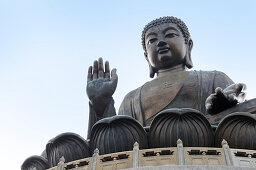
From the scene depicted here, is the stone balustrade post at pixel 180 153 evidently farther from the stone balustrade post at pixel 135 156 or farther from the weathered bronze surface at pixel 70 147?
the weathered bronze surface at pixel 70 147

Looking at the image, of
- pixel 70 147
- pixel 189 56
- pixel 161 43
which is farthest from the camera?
pixel 189 56

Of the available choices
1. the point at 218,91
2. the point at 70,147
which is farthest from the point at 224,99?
the point at 70,147

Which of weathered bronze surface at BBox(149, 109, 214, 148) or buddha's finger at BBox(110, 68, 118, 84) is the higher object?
buddha's finger at BBox(110, 68, 118, 84)

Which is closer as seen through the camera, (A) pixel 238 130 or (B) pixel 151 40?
(A) pixel 238 130

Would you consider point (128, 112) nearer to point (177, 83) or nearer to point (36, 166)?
point (177, 83)

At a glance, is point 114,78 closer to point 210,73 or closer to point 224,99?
point 224,99

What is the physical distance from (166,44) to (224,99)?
284cm

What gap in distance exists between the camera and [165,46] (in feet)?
33.9

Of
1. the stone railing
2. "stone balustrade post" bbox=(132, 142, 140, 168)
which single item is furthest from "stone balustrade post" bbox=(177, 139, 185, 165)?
"stone balustrade post" bbox=(132, 142, 140, 168)

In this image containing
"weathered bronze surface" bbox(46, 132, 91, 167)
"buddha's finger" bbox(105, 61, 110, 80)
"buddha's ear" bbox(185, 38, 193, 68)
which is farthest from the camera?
"buddha's ear" bbox(185, 38, 193, 68)

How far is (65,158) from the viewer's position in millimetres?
7004

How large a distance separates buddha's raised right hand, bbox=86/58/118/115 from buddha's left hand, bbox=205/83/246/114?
1.50 m

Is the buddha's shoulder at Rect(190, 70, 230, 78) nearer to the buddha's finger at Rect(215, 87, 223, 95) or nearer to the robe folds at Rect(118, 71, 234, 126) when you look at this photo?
the robe folds at Rect(118, 71, 234, 126)

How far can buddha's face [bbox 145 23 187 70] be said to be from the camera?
1036cm
